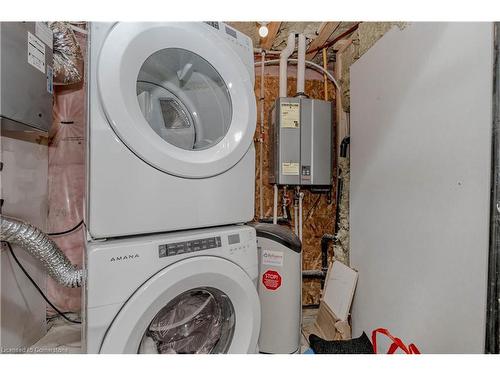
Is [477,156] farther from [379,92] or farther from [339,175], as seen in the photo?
[339,175]

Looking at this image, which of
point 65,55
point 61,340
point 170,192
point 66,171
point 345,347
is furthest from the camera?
point 66,171

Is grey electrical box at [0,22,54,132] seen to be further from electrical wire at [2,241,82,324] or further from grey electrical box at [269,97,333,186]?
grey electrical box at [269,97,333,186]

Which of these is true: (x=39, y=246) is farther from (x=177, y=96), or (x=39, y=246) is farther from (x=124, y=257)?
(x=177, y=96)

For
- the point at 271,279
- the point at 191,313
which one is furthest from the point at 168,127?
the point at 271,279

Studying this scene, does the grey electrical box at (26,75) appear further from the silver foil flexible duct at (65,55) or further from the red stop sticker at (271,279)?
the red stop sticker at (271,279)

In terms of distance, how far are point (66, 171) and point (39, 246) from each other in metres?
0.74

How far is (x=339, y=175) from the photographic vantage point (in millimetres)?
1880

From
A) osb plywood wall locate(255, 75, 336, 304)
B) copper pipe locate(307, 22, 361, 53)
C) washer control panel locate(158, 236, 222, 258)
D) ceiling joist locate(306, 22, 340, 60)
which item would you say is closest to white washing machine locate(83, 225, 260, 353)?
washer control panel locate(158, 236, 222, 258)

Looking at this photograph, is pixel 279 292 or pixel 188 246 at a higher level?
pixel 188 246

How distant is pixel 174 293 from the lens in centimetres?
83

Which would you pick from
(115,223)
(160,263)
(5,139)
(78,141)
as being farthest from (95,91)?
(78,141)

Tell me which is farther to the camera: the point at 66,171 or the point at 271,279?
the point at 66,171

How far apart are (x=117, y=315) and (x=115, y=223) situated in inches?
10.2

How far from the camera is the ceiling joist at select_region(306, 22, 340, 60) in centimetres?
156
